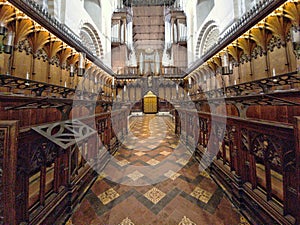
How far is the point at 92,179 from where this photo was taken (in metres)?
1.72

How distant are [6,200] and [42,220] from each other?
40 centimetres

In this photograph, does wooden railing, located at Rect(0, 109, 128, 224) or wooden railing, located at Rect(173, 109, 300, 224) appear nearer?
wooden railing, located at Rect(0, 109, 128, 224)

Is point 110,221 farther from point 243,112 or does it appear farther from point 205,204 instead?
point 243,112

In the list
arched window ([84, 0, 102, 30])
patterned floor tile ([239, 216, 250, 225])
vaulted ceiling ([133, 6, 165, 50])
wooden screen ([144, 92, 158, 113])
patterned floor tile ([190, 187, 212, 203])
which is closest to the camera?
patterned floor tile ([239, 216, 250, 225])

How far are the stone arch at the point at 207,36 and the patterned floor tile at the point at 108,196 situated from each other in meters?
8.57

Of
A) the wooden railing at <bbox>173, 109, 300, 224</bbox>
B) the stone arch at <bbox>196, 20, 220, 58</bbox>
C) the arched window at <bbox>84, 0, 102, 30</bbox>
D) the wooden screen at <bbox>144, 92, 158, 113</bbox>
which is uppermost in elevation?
the arched window at <bbox>84, 0, 102, 30</bbox>

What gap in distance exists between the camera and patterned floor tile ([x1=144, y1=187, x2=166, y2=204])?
1401 millimetres

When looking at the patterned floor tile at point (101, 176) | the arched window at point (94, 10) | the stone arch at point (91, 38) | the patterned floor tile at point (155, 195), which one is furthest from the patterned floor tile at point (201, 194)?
the arched window at point (94, 10)

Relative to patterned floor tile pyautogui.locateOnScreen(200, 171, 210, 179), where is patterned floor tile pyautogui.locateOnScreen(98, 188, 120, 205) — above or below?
below

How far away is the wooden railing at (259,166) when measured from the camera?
87cm

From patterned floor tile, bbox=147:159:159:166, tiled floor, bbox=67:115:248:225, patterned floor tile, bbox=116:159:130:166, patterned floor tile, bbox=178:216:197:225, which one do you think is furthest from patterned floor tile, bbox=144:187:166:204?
patterned floor tile, bbox=116:159:130:166

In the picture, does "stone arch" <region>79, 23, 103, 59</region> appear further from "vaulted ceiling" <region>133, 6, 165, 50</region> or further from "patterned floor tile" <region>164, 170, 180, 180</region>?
"patterned floor tile" <region>164, 170, 180, 180</region>

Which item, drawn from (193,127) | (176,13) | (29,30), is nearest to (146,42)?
(176,13)

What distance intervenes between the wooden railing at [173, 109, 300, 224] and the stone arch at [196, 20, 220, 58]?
7635mm
